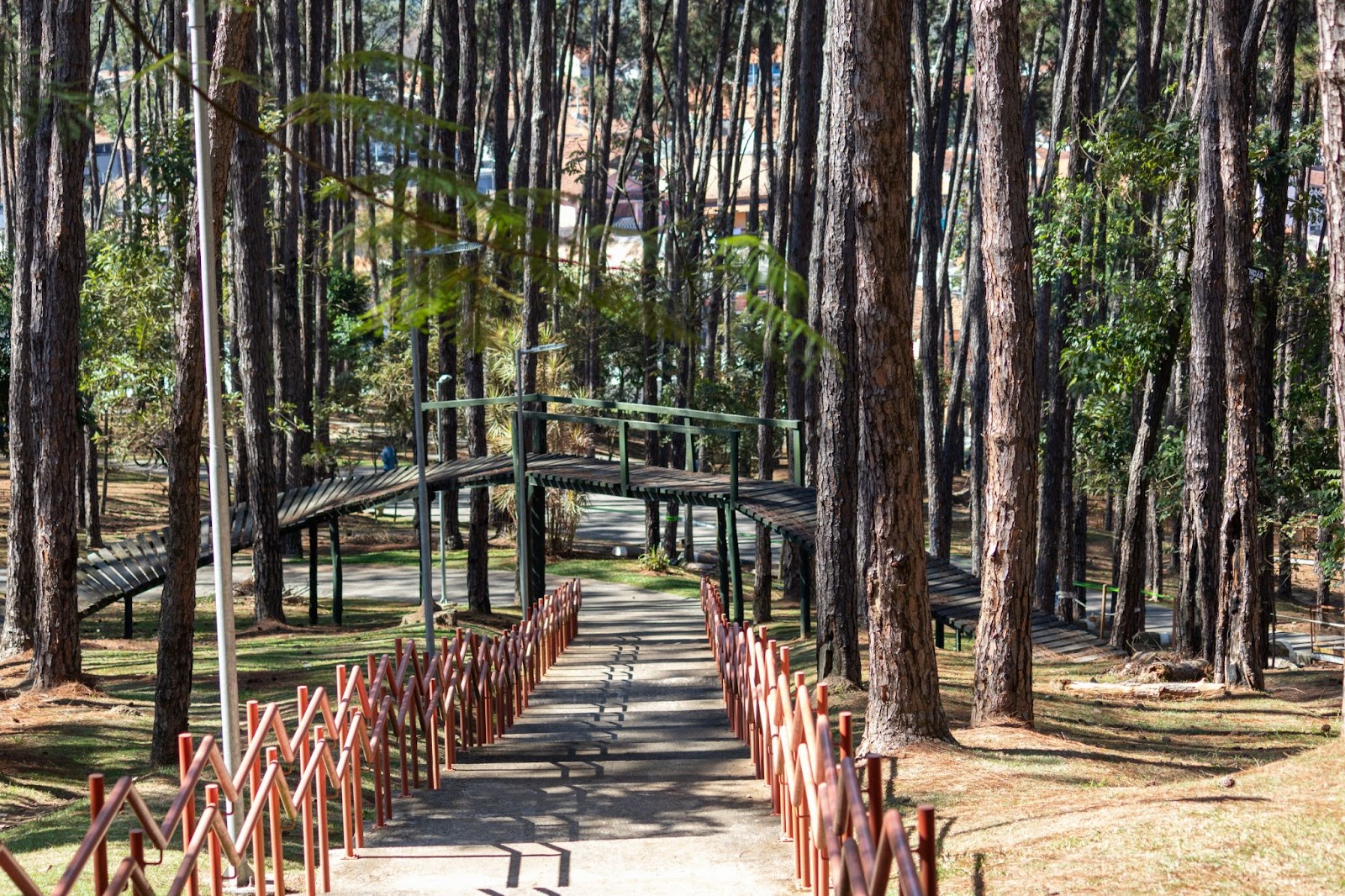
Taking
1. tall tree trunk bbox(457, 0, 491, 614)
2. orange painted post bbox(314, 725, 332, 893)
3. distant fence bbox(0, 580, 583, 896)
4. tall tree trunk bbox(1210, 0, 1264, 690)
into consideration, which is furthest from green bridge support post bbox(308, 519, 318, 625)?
orange painted post bbox(314, 725, 332, 893)

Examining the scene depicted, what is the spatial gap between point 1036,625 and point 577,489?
8.68m

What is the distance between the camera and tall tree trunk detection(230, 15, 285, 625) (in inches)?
812

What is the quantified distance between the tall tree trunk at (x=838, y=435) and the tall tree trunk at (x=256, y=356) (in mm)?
9831

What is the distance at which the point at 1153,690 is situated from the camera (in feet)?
48.7

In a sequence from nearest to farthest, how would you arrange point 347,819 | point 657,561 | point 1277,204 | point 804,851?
point 804,851 < point 347,819 < point 1277,204 < point 657,561

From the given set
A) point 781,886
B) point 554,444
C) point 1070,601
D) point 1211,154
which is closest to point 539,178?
point 554,444

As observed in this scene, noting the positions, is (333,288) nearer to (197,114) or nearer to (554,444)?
(554,444)

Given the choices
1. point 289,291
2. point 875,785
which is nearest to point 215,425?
point 875,785

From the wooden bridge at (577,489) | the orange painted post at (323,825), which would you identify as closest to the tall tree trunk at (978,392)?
the wooden bridge at (577,489)

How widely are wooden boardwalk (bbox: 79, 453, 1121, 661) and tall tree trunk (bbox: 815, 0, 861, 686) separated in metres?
2.56

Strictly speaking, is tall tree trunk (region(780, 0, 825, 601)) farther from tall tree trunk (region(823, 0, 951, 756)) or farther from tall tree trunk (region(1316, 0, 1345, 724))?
tall tree trunk (region(1316, 0, 1345, 724))

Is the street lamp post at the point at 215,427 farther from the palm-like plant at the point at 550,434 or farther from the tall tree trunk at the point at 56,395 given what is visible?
the palm-like plant at the point at 550,434

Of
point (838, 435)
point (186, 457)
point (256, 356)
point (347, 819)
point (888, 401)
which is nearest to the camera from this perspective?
point (347, 819)

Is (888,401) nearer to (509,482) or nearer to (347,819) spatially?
(347,819)
